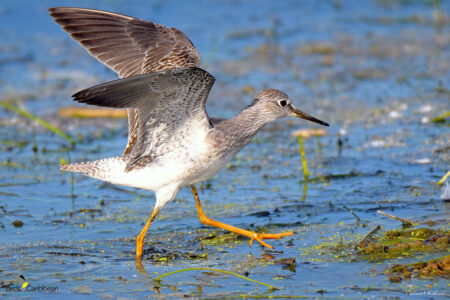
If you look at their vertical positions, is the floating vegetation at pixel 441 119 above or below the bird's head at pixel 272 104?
below

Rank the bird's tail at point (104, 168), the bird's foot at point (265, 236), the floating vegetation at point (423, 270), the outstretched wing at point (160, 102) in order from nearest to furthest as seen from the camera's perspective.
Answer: the floating vegetation at point (423, 270)
the outstretched wing at point (160, 102)
the bird's foot at point (265, 236)
the bird's tail at point (104, 168)

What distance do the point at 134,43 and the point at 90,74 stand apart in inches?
182

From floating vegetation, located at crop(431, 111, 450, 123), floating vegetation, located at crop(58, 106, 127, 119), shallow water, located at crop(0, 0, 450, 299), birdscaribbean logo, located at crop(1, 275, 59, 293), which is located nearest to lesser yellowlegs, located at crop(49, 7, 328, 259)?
shallow water, located at crop(0, 0, 450, 299)

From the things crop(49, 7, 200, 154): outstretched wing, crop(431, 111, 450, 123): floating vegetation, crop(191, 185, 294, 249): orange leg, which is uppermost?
crop(49, 7, 200, 154): outstretched wing

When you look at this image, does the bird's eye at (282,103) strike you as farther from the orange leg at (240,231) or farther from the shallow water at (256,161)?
the orange leg at (240,231)

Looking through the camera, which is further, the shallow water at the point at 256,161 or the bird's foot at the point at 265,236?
the bird's foot at the point at 265,236

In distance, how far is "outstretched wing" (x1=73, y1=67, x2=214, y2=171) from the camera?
16.1 ft

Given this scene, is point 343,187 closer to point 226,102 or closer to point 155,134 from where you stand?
point 155,134

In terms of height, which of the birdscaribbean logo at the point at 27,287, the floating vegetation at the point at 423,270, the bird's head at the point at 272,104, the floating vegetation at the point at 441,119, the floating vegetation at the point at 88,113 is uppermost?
the bird's head at the point at 272,104

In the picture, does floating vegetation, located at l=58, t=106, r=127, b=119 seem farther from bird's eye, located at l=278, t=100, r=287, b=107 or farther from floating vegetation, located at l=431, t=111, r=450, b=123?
floating vegetation, located at l=431, t=111, r=450, b=123

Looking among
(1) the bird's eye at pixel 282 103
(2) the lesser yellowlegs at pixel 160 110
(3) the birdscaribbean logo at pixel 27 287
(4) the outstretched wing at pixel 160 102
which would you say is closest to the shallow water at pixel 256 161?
(3) the birdscaribbean logo at pixel 27 287

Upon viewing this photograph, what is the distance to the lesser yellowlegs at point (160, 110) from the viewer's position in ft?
17.0

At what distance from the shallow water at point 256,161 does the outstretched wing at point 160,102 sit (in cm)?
83

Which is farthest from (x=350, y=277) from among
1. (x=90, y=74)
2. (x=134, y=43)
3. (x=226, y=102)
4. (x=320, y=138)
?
(x=90, y=74)
